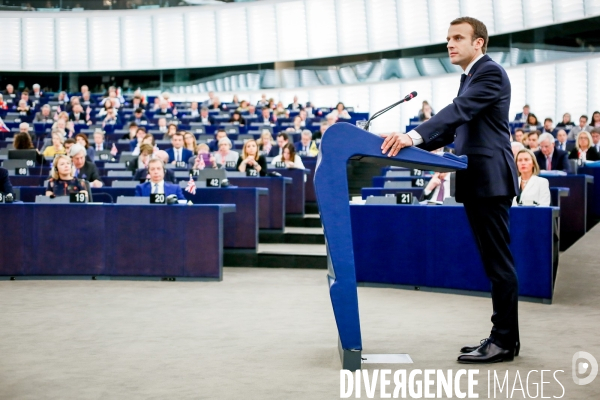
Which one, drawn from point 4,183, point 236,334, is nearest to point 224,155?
point 4,183

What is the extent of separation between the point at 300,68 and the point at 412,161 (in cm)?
2227

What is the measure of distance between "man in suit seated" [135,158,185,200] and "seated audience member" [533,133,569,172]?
4.52 metres

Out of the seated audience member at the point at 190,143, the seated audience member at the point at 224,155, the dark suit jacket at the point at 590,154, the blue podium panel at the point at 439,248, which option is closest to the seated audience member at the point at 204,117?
the seated audience member at the point at 190,143

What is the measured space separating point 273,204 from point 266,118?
910cm

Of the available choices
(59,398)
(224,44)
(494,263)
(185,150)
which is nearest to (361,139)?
(494,263)

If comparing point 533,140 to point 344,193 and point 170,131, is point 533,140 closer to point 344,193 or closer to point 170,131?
point 170,131

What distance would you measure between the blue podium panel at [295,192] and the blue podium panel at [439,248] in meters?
3.35

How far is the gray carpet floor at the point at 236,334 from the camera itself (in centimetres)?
352

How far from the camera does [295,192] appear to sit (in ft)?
34.5

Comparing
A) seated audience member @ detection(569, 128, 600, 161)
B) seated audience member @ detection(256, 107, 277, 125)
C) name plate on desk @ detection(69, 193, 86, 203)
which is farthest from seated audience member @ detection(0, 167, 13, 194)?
seated audience member @ detection(256, 107, 277, 125)

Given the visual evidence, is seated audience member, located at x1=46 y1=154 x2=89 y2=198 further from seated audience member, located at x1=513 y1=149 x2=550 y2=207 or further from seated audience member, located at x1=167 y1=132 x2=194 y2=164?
seated audience member, located at x1=513 y1=149 x2=550 y2=207

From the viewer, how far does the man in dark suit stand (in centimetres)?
379

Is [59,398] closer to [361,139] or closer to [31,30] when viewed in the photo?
[361,139]

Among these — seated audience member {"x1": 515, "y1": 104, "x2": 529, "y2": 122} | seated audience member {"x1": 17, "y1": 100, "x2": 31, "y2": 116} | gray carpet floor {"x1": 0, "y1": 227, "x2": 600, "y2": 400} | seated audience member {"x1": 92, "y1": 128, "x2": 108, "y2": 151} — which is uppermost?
seated audience member {"x1": 17, "y1": 100, "x2": 31, "y2": 116}
